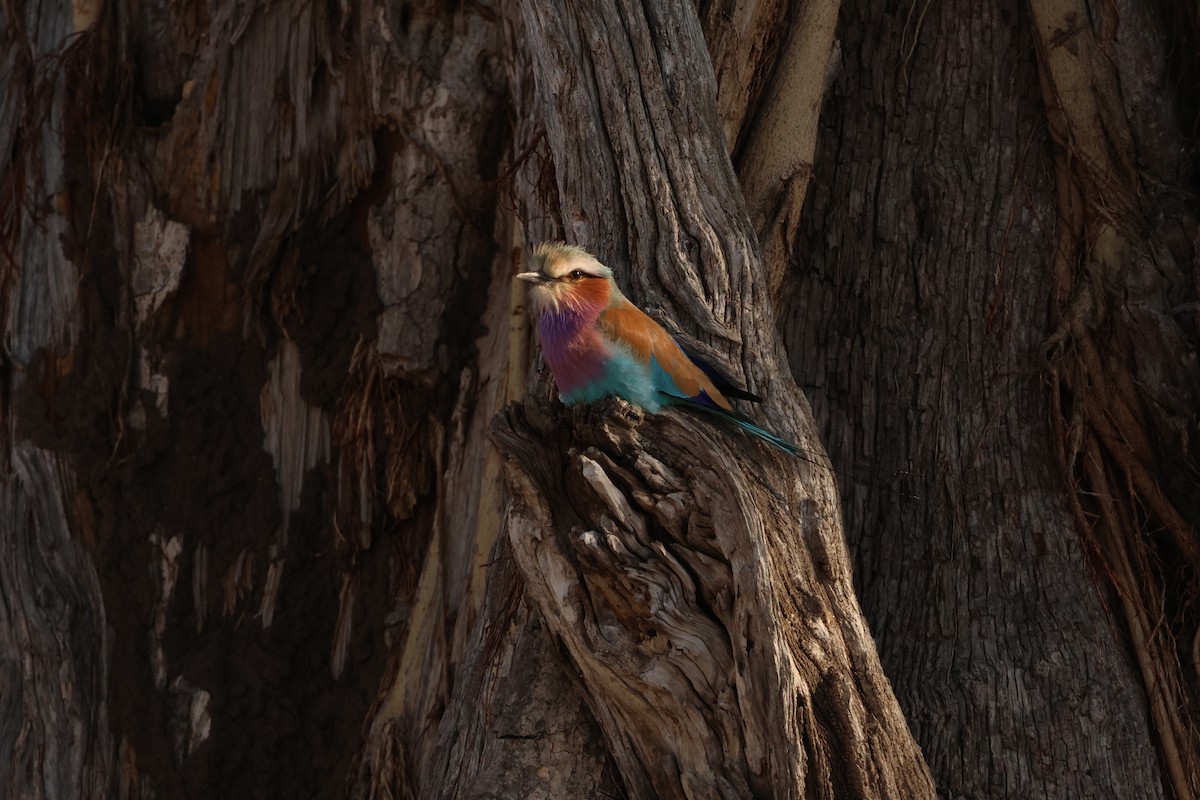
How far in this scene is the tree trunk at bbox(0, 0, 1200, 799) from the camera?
2.47 m

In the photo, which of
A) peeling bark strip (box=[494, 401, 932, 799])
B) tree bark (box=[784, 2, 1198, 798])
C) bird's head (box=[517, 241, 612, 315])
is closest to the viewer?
peeling bark strip (box=[494, 401, 932, 799])

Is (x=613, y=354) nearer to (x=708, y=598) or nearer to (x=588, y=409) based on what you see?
(x=588, y=409)

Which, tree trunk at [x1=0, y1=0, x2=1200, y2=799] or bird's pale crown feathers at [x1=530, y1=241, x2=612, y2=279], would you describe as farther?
bird's pale crown feathers at [x1=530, y1=241, x2=612, y2=279]

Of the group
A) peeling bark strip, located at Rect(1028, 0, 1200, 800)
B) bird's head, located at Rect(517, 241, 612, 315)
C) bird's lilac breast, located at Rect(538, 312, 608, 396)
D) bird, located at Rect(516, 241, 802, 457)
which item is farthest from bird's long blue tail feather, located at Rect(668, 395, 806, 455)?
peeling bark strip, located at Rect(1028, 0, 1200, 800)

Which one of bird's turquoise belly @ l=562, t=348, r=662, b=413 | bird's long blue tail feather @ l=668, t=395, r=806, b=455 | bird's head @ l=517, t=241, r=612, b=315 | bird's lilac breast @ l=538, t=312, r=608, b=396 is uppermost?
bird's head @ l=517, t=241, r=612, b=315

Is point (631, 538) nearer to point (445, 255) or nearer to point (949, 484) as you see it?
point (949, 484)

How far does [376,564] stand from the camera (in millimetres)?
4020

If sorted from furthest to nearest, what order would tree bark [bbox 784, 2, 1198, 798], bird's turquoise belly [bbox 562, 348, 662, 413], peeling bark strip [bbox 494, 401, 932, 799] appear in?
tree bark [bbox 784, 2, 1198, 798]
bird's turquoise belly [bbox 562, 348, 662, 413]
peeling bark strip [bbox 494, 401, 932, 799]

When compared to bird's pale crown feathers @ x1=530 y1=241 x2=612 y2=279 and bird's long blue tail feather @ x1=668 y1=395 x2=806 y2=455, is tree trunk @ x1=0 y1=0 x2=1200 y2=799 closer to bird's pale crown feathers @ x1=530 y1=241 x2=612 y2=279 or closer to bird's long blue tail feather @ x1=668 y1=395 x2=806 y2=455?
bird's long blue tail feather @ x1=668 y1=395 x2=806 y2=455

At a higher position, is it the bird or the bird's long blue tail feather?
the bird

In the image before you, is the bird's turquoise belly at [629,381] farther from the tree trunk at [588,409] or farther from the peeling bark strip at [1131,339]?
the peeling bark strip at [1131,339]

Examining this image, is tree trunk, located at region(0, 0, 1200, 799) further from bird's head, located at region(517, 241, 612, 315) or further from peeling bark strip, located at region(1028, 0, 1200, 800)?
bird's head, located at region(517, 241, 612, 315)

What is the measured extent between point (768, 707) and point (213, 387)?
96.6 inches

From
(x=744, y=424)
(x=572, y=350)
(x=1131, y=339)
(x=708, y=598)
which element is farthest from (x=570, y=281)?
(x=1131, y=339)
